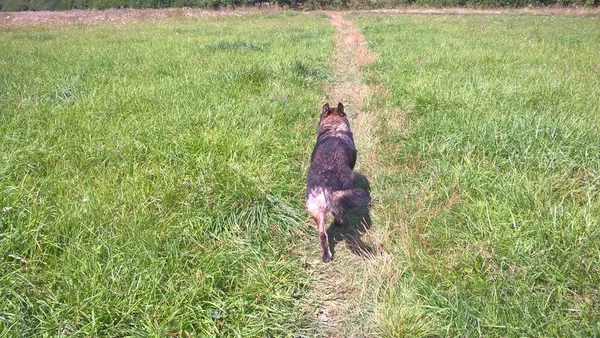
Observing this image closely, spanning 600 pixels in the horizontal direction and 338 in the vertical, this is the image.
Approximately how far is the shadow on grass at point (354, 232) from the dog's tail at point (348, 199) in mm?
432

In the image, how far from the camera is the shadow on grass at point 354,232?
278 cm

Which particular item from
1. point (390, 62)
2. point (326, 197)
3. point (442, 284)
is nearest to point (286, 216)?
point (326, 197)

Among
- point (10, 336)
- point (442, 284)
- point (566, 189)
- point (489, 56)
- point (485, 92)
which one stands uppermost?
point (489, 56)

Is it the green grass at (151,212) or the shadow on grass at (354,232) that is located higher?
the green grass at (151,212)

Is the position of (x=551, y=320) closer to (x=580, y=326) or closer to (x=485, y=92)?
(x=580, y=326)

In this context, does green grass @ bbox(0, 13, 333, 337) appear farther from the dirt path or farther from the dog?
the dog

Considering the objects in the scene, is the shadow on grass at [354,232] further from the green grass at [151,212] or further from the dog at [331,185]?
the green grass at [151,212]

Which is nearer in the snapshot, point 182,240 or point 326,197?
point 182,240

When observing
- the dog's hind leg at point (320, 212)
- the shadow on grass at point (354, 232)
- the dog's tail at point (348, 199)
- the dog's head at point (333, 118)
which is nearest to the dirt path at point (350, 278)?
the shadow on grass at point (354, 232)

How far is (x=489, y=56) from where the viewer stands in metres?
8.52

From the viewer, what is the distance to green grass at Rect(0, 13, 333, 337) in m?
1.91

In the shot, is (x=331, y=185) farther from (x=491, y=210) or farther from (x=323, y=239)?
(x=491, y=210)

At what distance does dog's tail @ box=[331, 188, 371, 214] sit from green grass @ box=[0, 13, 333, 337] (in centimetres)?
54

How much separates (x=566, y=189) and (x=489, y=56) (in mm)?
7061
